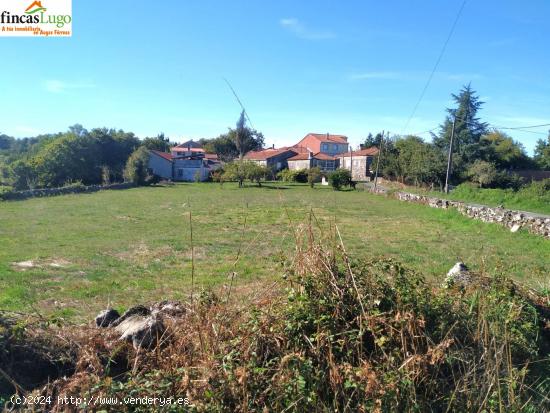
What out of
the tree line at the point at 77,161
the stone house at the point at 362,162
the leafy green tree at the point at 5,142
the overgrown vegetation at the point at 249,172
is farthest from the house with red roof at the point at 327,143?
the leafy green tree at the point at 5,142

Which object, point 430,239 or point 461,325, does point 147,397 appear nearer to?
point 461,325

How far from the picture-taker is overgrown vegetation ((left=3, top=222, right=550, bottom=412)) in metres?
2.63

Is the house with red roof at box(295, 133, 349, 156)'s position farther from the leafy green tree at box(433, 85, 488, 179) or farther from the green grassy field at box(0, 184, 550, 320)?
the green grassy field at box(0, 184, 550, 320)

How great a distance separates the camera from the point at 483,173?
38406 mm

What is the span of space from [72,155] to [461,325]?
1950 inches

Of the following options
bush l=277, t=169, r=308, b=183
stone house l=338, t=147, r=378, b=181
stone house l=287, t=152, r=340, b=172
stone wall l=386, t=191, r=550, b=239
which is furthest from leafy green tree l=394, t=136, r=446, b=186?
stone house l=287, t=152, r=340, b=172

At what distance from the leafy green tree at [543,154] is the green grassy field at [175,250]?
35501 millimetres

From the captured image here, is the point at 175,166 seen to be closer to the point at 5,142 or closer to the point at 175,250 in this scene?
the point at 5,142

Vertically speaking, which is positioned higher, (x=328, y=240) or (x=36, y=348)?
(x=328, y=240)

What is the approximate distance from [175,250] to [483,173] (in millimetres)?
35563

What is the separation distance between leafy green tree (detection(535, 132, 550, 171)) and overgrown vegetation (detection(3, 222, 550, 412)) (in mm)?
52086

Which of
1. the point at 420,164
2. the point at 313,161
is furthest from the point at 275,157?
the point at 420,164

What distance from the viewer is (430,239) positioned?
13219mm

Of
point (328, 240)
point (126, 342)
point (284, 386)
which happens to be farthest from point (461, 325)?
point (126, 342)
